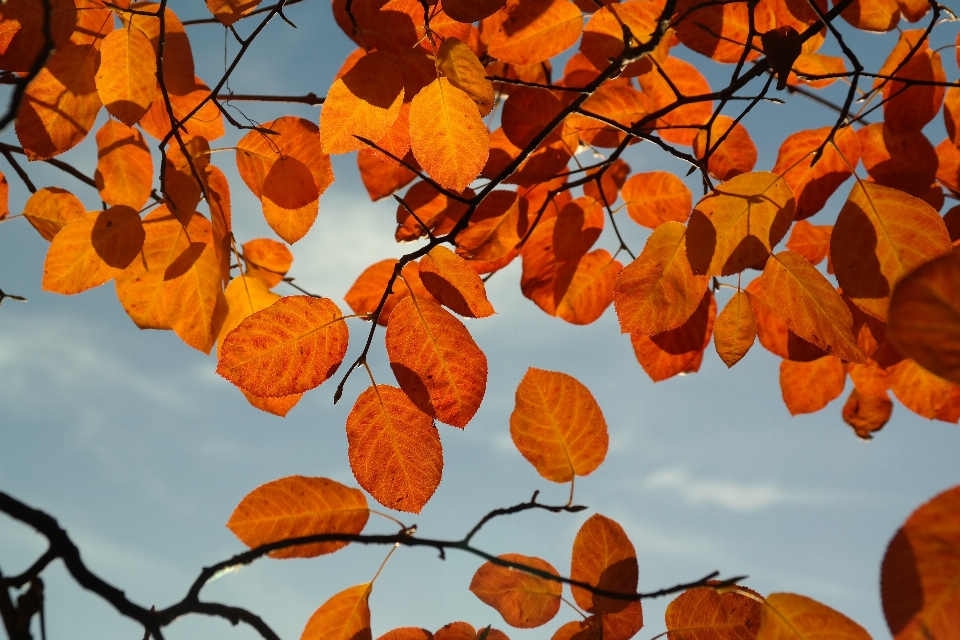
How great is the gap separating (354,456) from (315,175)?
0.43 metres

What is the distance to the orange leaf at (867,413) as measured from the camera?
5.24ft

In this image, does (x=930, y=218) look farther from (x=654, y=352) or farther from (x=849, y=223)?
(x=654, y=352)

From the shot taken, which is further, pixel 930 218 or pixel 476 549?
pixel 930 218

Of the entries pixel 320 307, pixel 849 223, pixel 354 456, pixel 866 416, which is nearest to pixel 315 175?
pixel 320 307

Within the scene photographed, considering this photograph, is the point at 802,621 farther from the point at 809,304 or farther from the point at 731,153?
the point at 731,153

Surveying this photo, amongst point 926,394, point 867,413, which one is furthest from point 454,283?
point 867,413

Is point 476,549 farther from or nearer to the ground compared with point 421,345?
→ nearer to the ground

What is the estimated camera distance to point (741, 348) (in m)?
0.98

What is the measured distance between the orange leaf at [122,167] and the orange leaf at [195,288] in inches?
3.8

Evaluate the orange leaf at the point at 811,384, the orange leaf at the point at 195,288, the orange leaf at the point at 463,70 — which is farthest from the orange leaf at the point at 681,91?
the orange leaf at the point at 195,288

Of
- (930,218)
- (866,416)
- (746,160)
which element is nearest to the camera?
(930,218)

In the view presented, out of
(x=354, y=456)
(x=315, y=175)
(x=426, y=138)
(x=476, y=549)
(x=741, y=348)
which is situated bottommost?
(x=476, y=549)

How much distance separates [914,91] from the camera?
1.05 m

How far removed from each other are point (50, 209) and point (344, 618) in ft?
2.97
